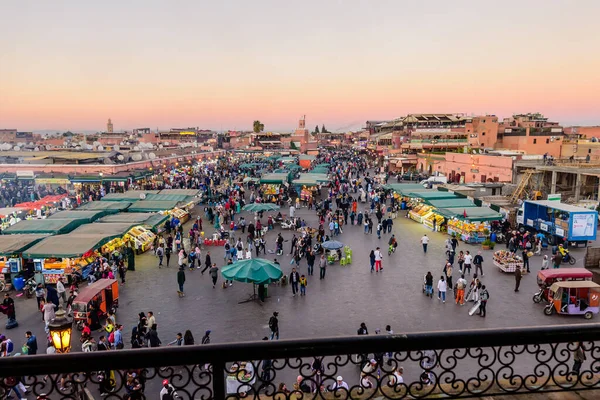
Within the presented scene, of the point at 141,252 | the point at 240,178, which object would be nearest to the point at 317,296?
the point at 141,252

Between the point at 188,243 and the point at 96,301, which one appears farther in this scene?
the point at 188,243

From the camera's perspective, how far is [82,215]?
68.0ft

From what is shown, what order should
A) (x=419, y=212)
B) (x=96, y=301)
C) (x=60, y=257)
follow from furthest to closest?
1. (x=419, y=212)
2. (x=60, y=257)
3. (x=96, y=301)

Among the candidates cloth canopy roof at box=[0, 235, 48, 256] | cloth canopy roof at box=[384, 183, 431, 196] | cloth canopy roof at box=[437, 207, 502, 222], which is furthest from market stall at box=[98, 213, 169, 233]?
cloth canopy roof at box=[384, 183, 431, 196]

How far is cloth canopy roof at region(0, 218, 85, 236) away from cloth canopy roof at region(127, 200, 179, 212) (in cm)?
417

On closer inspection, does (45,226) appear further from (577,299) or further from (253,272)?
(577,299)

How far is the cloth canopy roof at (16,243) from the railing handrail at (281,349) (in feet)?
48.4

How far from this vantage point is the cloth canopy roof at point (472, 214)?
20031 mm

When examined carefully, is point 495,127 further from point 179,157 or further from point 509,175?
point 179,157

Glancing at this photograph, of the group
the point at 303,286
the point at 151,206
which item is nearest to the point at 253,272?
the point at 303,286

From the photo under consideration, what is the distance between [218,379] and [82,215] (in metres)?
20.7

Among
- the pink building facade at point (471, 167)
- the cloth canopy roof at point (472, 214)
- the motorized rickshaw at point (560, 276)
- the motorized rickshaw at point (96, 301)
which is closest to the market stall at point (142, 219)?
the motorized rickshaw at point (96, 301)

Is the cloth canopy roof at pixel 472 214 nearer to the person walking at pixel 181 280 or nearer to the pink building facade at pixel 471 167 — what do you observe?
the person walking at pixel 181 280

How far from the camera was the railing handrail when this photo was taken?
239 cm
